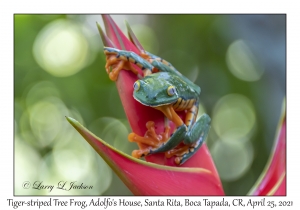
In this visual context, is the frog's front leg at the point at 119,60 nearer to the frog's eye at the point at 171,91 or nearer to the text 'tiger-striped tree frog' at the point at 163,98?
the text 'tiger-striped tree frog' at the point at 163,98

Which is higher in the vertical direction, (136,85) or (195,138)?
(136,85)

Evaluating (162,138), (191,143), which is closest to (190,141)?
(191,143)

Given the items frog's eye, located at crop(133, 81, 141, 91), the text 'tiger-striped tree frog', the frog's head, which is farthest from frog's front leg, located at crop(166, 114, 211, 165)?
frog's eye, located at crop(133, 81, 141, 91)

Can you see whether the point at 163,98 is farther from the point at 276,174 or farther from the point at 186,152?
the point at 276,174

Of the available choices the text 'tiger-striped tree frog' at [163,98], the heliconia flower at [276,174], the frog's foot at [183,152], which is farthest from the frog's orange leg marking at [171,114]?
the heliconia flower at [276,174]

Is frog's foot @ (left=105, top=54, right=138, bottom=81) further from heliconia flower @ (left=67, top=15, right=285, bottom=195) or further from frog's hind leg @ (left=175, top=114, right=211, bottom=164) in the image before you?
frog's hind leg @ (left=175, top=114, right=211, bottom=164)
